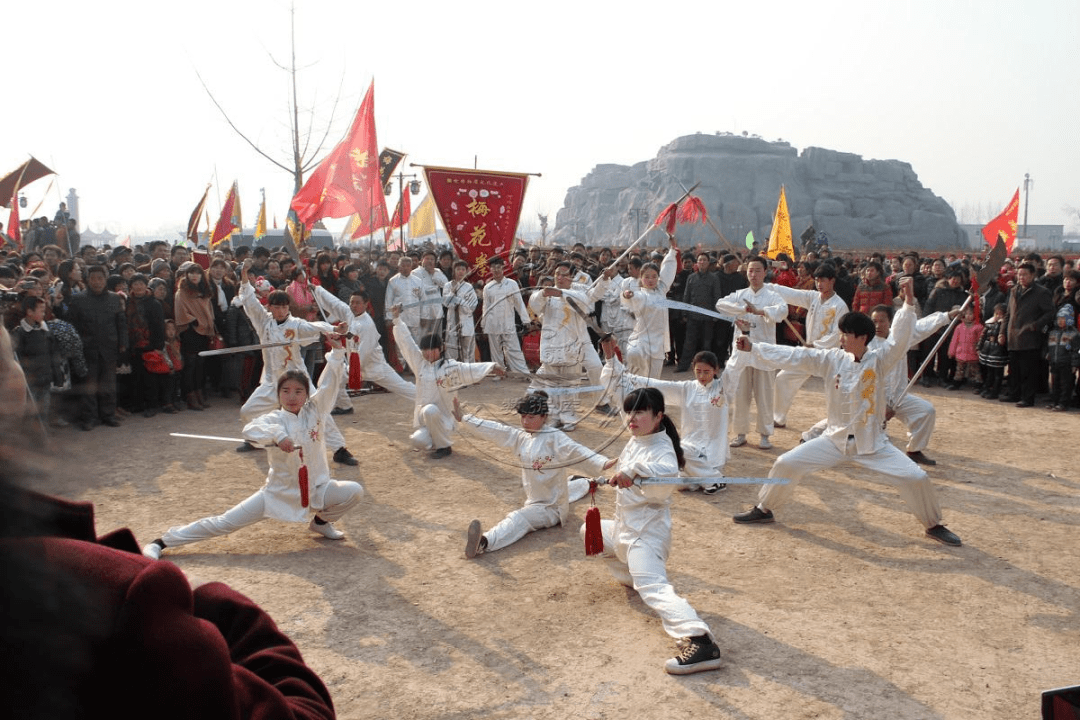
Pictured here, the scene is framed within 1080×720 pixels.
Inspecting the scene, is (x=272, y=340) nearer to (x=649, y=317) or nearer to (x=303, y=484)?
(x=303, y=484)

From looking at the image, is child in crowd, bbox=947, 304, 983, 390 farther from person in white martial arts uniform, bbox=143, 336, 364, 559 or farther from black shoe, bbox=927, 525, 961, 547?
person in white martial arts uniform, bbox=143, 336, 364, 559

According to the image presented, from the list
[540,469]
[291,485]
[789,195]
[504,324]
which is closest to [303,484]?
[291,485]

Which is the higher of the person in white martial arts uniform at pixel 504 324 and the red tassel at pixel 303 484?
the person in white martial arts uniform at pixel 504 324

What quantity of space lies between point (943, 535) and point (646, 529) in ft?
8.20

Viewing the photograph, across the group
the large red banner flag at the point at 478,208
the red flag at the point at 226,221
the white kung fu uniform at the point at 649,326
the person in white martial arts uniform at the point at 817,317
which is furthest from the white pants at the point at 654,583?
the red flag at the point at 226,221

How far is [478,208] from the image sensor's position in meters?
10.6

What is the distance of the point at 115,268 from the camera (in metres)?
11.1

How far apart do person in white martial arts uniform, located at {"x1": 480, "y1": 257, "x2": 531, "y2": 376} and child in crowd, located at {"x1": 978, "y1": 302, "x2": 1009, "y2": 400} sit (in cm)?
612

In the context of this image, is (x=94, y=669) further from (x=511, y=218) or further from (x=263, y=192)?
(x=263, y=192)

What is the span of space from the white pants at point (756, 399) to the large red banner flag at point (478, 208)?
11.8ft

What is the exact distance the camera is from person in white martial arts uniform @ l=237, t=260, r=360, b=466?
320 inches

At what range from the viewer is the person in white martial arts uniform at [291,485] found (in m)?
5.52

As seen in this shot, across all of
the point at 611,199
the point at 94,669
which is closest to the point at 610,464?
the point at 94,669

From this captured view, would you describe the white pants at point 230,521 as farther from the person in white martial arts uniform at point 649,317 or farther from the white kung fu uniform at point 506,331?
the white kung fu uniform at point 506,331
